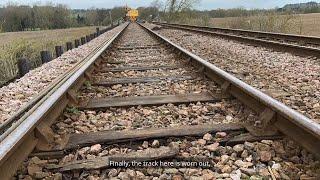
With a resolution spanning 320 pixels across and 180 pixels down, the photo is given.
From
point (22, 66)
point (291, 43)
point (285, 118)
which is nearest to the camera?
point (285, 118)

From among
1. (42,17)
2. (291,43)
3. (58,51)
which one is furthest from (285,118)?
(42,17)

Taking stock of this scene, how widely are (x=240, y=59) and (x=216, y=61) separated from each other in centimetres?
61

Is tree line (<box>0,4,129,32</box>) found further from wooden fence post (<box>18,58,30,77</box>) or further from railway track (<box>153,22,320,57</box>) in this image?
wooden fence post (<box>18,58,30,77</box>)

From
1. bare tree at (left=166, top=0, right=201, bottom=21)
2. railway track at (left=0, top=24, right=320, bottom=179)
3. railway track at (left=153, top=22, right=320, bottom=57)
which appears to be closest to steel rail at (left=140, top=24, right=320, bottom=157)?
railway track at (left=0, top=24, right=320, bottom=179)

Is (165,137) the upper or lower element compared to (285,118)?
lower

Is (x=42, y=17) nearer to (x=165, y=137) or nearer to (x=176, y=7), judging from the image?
(x=176, y=7)

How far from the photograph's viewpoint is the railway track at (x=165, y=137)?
250 centimetres

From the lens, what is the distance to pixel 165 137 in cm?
305

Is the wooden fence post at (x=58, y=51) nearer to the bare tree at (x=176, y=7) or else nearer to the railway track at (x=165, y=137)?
the railway track at (x=165, y=137)

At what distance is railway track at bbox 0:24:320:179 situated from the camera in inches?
98.3

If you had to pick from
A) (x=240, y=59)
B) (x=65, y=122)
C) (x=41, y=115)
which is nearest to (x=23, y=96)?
(x=65, y=122)

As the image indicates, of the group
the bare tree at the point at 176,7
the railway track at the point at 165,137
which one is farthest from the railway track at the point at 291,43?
the bare tree at the point at 176,7

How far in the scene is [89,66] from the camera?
6.32 metres

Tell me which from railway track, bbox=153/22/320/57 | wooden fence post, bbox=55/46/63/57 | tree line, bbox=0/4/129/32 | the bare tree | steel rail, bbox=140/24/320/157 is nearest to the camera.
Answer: steel rail, bbox=140/24/320/157
